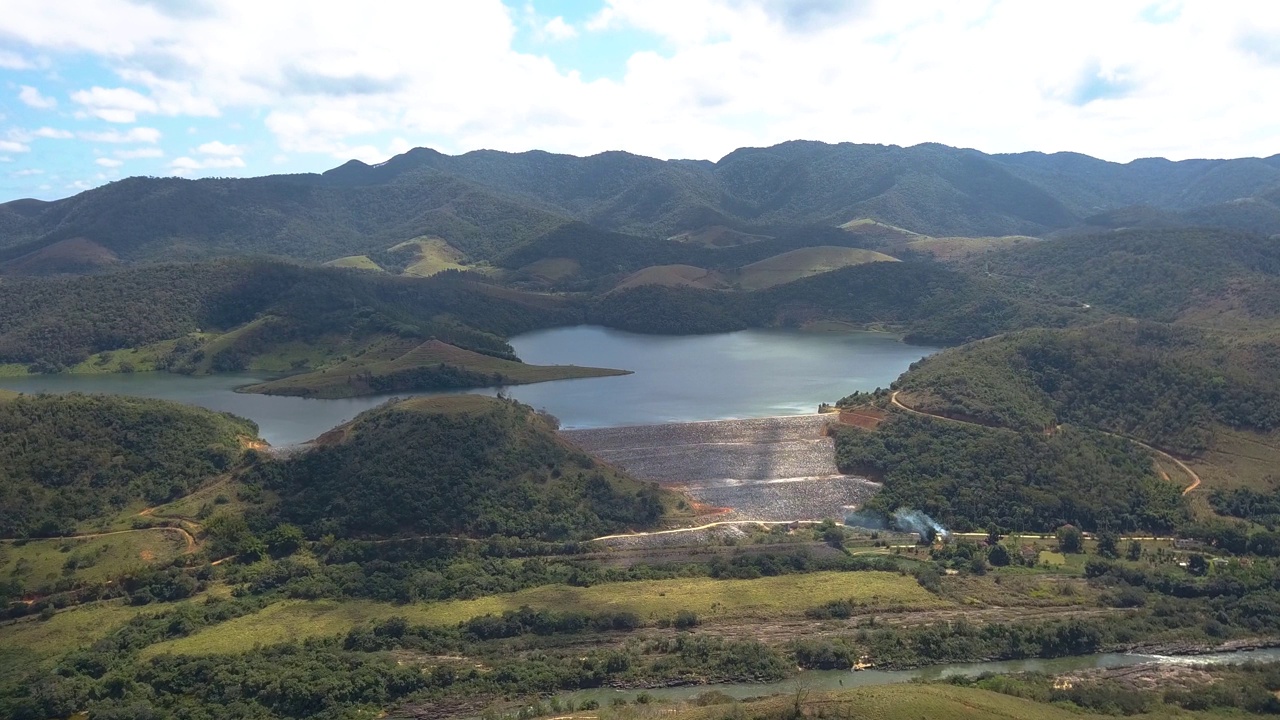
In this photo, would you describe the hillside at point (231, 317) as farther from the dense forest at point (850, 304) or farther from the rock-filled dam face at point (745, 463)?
the rock-filled dam face at point (745, 463)

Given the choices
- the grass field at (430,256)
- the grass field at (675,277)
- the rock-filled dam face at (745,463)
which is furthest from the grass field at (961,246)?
the rock-filled dam face at (745,463)

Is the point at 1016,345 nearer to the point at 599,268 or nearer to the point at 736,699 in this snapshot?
the point at 736,699

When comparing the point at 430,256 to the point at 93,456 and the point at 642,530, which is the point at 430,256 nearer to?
the point at 93,456

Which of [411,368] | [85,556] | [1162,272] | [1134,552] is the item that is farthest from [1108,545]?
[1162,272]

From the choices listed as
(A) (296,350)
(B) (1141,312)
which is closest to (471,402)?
(A) (296,350)

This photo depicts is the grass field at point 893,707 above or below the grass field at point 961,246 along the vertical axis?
below
